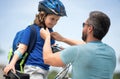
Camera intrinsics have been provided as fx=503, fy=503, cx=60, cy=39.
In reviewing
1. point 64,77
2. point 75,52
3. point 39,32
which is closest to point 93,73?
point 75,52

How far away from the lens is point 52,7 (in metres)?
6.62

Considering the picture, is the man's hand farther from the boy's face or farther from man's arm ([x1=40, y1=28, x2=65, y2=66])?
man's arm ([x1=40, y1=28, x2=65, y2=66])

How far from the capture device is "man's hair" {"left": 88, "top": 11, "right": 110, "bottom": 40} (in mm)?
5633

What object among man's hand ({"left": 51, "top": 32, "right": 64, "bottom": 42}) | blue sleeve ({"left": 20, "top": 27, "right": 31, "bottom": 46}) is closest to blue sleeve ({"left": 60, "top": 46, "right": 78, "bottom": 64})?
man's hand ({"left": 51, "top": 32, "right": 64, "bottom": 42})

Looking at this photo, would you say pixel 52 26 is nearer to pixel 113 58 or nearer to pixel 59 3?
pixel 59 3

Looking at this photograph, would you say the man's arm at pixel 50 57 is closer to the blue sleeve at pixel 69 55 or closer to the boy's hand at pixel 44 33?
the blue sleeve at pixel 69 55

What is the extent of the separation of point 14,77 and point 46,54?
73 centimetres

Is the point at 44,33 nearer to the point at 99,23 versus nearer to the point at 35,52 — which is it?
the point at 35,52

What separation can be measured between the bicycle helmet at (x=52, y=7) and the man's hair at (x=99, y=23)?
958 millimetres

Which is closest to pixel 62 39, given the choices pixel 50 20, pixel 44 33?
pixel 50 20

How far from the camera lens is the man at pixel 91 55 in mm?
5527

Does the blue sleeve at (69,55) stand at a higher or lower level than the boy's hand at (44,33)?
lower

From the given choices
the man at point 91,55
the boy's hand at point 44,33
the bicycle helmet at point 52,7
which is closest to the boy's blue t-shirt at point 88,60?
the man at point 91,55

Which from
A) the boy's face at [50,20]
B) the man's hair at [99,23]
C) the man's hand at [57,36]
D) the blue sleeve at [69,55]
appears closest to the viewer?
the blue sleeve at [69,55]
